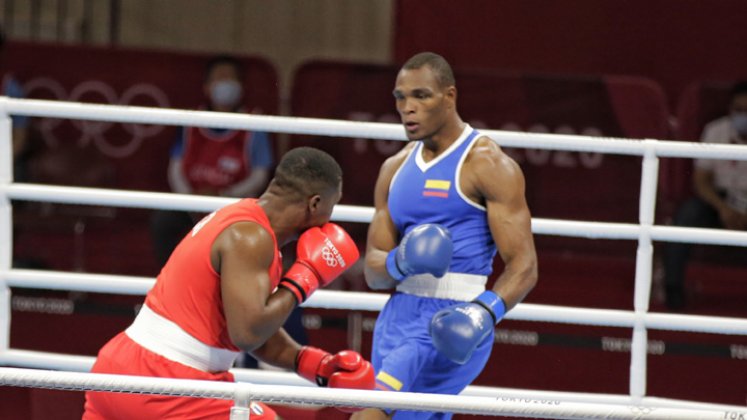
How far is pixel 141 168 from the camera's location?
7.31m

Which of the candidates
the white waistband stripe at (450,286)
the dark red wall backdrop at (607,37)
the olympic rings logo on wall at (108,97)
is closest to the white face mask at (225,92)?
the olympic rings logo on wall at (108,97)

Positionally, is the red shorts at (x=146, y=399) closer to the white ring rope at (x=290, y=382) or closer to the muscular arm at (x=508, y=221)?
the muscular arm at (x=508, y=221)

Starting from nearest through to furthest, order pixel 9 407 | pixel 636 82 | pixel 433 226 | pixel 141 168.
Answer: pixel 433 226, pixel 9 407, pixel 636 82, pixel 141 168

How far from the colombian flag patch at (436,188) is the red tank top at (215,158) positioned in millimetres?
2961

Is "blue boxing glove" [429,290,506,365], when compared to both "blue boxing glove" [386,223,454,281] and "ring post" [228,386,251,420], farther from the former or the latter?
"ring post" [228,386,251,420]

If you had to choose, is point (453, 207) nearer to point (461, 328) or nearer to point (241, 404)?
point (461, 328)

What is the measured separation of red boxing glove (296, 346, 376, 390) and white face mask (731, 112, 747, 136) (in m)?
3.87

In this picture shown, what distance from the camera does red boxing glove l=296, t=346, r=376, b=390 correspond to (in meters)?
3.15

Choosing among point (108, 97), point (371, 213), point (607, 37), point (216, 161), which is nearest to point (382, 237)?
point (371, 213)

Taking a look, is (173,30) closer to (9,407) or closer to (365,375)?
(9,407)

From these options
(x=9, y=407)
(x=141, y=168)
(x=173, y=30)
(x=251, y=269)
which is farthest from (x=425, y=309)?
(x=173, y=30)

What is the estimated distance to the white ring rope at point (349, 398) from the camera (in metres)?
2.46

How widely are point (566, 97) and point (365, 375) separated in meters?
4.15

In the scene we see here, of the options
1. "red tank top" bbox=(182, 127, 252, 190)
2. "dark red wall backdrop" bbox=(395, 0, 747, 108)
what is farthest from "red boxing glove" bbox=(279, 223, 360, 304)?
"dark red wall backdrop" bbox=(395, 0, 747, 108)
